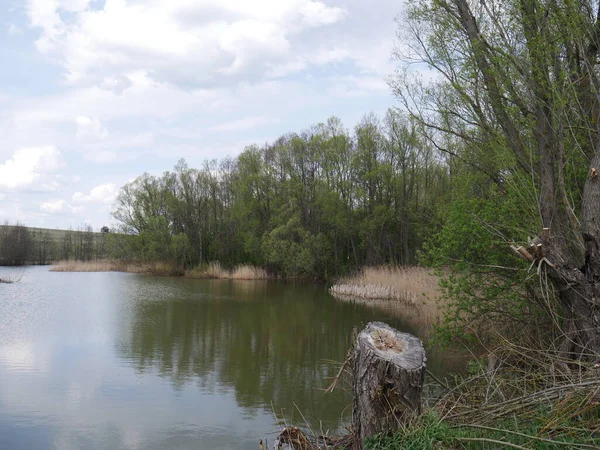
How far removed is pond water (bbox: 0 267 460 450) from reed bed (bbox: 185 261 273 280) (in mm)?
15887

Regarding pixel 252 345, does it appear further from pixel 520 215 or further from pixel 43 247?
pixel 43 247

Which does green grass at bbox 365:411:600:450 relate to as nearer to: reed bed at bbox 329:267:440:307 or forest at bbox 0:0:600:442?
forest at bbox 0:0:600:442

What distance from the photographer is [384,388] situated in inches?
145

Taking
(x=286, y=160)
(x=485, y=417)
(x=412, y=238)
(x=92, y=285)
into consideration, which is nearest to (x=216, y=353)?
(x=485, y=417)

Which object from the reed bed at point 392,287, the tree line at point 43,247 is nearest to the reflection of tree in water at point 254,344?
the reed bed at point 392,287

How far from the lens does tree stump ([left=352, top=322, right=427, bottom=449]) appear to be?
3666 millimetres

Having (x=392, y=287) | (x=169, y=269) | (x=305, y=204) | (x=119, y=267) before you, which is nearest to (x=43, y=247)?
(x=119, y=267)

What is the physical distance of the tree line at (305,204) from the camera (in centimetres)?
3097

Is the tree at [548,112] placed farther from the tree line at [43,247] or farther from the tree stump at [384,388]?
the tree line at [43,247]

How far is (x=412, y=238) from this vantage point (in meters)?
31.0

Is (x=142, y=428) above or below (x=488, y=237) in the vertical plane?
below

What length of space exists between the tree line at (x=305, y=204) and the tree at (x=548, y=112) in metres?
18.5

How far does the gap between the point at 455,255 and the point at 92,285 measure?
24486 millimetres

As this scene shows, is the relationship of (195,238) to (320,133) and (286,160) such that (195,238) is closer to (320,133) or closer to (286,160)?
(286,160)
